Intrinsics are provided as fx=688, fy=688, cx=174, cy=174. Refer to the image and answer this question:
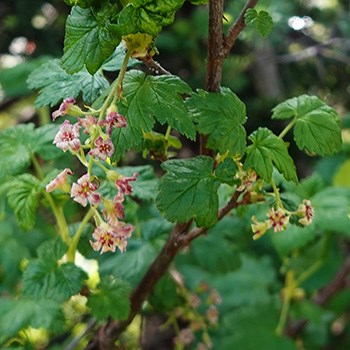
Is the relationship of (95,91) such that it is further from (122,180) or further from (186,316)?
(186,316)

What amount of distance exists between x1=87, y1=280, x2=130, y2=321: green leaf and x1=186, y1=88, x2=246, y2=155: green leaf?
0.25m

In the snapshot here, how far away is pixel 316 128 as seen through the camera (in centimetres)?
71

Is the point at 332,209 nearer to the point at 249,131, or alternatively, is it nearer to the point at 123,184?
the point at 123,184

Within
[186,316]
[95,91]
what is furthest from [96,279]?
[95,91]

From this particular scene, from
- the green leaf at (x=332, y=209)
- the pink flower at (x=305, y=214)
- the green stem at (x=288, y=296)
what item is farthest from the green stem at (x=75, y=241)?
the green stem at (x=288, y=296)

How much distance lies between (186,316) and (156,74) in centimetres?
54

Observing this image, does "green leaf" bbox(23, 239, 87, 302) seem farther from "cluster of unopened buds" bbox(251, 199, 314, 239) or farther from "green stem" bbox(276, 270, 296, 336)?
"green stem" bbox(276, 270, 296, 336)

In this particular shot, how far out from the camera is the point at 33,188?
2.62 feet

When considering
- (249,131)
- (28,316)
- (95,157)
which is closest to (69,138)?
(95,157)

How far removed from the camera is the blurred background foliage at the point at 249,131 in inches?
44.6

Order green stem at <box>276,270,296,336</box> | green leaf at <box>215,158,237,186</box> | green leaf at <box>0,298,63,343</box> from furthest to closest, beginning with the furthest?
green stem at <box>276,270,296,336</box>, green leaf at <box>0,298,63,343</box>, green leaf at <box>215,158,237,186</box>

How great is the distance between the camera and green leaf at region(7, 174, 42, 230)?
0.78 metres

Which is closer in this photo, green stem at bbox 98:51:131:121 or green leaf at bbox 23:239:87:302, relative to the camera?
green stem at bbox 98:51:131:121

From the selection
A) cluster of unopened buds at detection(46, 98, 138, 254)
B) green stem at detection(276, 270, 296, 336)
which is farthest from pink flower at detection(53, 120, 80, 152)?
green stem at detection(276, 270, 296, 336)
